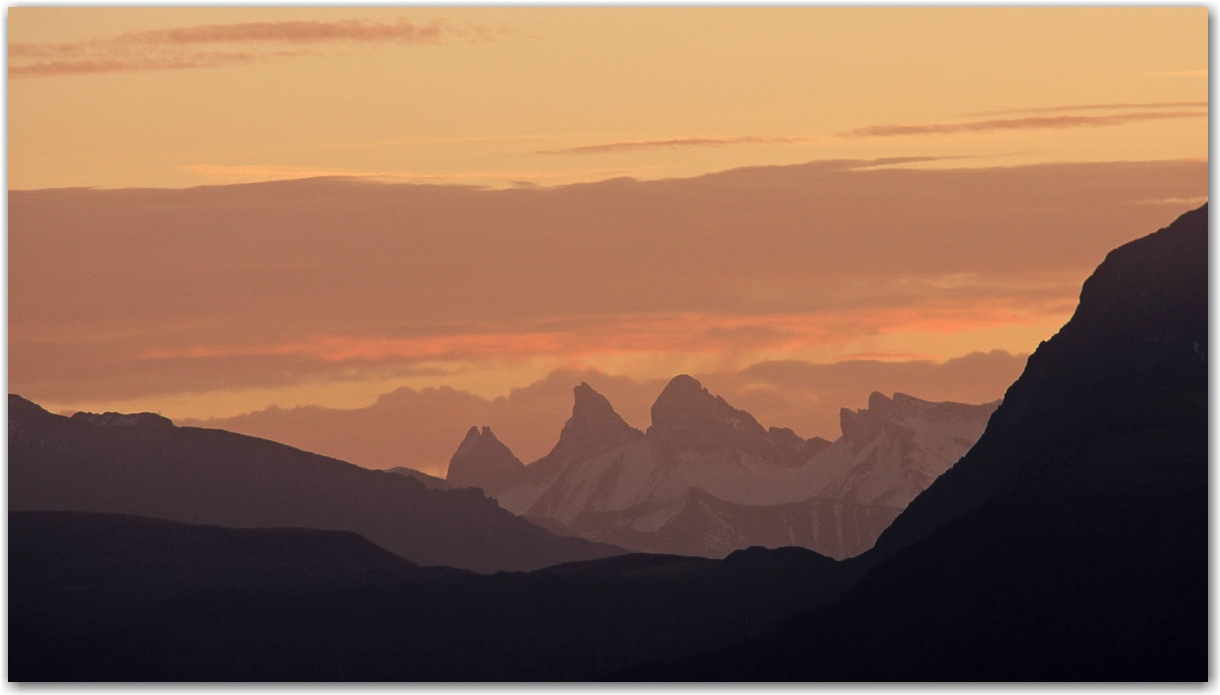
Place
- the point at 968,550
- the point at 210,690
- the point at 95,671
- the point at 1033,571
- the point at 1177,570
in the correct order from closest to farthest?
1. the point at 210,690
2. the point at 1177,570
3. the point at 1033,571
4. the point at 968,550
5. the point at 95,671

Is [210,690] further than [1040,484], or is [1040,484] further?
[1040,484]

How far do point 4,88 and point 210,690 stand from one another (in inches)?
1339

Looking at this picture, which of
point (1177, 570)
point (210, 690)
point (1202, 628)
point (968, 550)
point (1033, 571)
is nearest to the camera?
point (210, 690)

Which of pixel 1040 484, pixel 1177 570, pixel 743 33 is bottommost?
pixel 1177 570

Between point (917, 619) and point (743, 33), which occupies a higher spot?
point (743, 33)

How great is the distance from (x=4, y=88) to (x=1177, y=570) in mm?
84530

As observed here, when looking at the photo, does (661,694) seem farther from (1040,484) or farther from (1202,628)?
(1040,484)

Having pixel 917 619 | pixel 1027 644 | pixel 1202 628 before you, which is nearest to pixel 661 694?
pixel 1202 628

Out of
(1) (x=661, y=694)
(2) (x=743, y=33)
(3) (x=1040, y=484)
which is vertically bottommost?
(1) (x=661, y=694)

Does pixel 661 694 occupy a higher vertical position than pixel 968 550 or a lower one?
lower

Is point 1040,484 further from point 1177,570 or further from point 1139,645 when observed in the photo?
point 1139,645

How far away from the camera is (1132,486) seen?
556ft

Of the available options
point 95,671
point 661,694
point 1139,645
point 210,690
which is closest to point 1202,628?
point 1139,645

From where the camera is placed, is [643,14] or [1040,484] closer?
[643,14]
